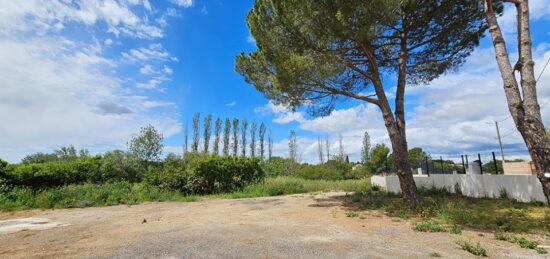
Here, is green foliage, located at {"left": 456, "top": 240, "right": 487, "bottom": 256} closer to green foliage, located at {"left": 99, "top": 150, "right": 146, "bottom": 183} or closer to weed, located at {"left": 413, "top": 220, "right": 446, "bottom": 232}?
weed, located at {"left": 413, "top": 220, "right": 446, "bottom": 232}

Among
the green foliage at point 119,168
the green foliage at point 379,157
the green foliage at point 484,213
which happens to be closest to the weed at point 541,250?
the green foliage at point 484,213

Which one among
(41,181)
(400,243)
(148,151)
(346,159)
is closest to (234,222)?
(400,243)

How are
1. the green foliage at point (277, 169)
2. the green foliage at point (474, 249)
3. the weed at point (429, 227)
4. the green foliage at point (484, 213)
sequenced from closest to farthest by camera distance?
1. the green foliage at point (474, 249)
2. the weed at point (429, 227)
3. the green foliage at point (484, 213)
4. the green foliage at point (277, 169)

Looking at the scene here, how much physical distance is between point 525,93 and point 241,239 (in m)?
5.72

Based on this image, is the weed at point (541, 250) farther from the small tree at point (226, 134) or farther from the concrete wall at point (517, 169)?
the small tree at point (226, 134)

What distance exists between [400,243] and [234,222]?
11.0ft

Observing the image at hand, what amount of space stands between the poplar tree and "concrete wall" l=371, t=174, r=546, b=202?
340 centimetres

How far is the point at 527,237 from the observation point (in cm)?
514

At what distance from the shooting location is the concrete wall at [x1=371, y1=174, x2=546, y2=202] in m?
8.64

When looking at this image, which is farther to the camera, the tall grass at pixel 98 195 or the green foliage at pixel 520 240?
the tall grass at pixel 98 195

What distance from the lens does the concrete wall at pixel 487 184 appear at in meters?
8.64

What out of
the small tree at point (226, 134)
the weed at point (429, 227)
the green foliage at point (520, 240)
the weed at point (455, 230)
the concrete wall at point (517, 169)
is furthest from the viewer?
the small tree at point (226, 134)

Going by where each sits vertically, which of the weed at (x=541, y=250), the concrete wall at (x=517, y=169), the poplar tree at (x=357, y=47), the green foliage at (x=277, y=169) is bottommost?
the weed at (x=541, y=250)

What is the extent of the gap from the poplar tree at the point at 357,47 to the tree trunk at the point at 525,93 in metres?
2.38
